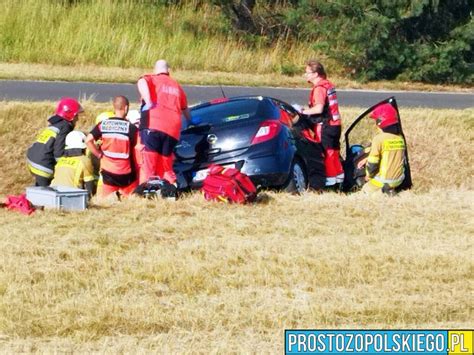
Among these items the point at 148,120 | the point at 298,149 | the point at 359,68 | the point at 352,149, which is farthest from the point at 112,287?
the point at 359,68

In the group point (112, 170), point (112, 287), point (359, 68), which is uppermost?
point (112, 287)

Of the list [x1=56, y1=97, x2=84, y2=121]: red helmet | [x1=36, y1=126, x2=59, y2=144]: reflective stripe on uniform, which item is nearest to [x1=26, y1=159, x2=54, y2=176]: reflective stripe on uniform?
[x1=36, y1=126, x2=59, y2=144]: reflective stripe on uniform

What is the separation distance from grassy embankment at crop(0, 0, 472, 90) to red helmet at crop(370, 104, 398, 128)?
11.2m

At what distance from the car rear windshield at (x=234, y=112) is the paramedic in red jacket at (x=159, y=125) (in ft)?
2.76

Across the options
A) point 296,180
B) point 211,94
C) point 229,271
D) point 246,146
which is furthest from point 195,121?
point 211,94

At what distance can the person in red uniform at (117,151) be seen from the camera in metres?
13.8

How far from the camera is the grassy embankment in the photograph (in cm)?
2717

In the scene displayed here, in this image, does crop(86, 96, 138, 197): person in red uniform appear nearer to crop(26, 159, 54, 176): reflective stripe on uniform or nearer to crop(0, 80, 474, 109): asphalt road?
crop(26, 159, 54, 176): reflective stripe on uniform

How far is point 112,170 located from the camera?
1386cm

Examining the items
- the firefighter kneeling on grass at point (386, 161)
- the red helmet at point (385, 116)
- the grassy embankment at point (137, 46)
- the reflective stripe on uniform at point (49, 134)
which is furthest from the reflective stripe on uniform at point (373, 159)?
the grassy embankment at point (137, 46)

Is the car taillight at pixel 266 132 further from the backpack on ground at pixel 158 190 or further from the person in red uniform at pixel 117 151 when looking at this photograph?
the person in red uniform at pixel 117 151

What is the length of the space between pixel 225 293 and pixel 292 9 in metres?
21.5

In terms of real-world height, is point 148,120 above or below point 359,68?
above

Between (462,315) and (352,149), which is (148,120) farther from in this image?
(462,315)
